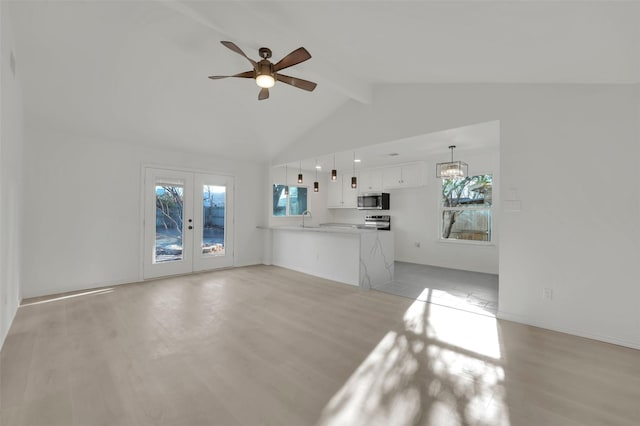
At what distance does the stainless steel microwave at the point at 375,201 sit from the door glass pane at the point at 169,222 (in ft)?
14.6

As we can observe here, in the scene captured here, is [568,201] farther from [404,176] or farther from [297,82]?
[404,176]

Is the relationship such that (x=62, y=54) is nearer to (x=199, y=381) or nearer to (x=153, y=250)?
(x=153, y=250)

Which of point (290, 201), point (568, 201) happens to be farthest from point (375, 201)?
point (568, 201)

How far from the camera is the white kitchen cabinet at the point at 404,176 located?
645cm

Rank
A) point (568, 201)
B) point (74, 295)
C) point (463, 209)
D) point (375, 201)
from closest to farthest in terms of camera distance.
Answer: point (568, 201) < point (74, 295) < point (463, 209) < point (375, 201)

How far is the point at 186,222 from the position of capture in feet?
18.4

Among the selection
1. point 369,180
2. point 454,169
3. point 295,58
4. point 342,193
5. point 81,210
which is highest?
point 295,58

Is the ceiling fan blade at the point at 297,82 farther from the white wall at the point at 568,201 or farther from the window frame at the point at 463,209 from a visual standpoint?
the window frame at the point at 463,209

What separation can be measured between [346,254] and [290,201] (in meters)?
3.31

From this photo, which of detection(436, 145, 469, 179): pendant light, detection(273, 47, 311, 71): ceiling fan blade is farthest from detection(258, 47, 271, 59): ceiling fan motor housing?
detection(436, 145, 469, 179): pendant light

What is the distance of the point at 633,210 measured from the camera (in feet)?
8.73

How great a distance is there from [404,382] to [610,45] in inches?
121

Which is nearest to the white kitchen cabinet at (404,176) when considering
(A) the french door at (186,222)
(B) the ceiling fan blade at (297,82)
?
(A) the french door at (186,222)

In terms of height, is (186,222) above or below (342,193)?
below
